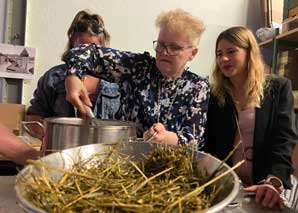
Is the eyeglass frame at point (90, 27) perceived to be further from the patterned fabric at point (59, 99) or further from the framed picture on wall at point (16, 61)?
the framed picture on wall at point (16, 61)

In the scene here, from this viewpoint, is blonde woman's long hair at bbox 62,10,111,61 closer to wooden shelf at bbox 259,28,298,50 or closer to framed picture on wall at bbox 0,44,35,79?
framed picture on wall at bbox 0,44,35,79

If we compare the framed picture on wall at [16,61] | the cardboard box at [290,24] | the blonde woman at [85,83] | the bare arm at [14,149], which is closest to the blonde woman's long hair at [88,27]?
the blonde woman at [85,83]

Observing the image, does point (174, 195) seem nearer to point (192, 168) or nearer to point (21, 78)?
point (192, 168)

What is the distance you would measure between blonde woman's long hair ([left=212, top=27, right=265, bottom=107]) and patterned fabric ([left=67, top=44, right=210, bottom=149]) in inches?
12.3

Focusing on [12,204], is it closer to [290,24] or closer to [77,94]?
[77,94]

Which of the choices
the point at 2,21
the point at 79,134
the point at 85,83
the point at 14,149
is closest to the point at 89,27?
the point at 85,83

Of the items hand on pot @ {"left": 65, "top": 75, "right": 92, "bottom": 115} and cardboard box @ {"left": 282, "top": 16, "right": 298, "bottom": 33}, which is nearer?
hand on pot @ {"left": 65, "top": 75, "right": 92, "bottom": 115}

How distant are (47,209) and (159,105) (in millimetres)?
649

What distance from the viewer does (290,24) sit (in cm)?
202

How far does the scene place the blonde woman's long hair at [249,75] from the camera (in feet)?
4.15

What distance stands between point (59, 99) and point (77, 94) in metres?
0.60

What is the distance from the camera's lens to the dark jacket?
1194mm

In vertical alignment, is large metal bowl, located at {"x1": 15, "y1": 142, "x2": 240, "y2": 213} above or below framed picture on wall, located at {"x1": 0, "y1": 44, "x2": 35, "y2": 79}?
below

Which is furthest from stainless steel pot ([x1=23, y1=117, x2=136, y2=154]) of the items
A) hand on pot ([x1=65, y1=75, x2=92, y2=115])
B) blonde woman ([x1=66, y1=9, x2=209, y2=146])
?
blonde woman ([x1=66, y1=9, x2=209, y2=146])
